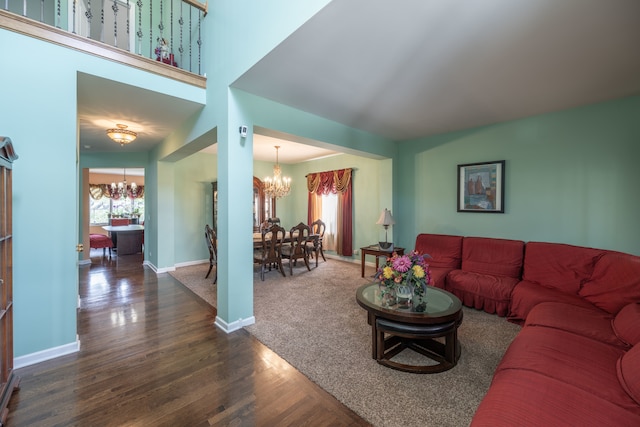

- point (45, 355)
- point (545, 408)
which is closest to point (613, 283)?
point (545, 408)

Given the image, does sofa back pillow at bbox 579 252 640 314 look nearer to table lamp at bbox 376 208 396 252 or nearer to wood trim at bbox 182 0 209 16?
table lamp at bbox 376 208 396 252

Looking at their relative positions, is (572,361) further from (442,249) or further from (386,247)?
(386,247)

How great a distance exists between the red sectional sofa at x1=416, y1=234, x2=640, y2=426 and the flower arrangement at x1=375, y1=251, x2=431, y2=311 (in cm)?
71

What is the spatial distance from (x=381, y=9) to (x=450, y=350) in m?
2.52

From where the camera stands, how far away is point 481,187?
13.1ft

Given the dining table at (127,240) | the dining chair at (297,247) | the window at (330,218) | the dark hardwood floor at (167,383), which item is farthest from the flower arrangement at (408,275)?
the dining table at (127,240)

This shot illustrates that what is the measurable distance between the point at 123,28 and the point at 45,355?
459 cm

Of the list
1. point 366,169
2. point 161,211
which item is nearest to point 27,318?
point 161,211

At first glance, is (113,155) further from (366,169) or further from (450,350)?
(450,350)

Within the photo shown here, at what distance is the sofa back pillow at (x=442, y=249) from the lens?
3.90 m

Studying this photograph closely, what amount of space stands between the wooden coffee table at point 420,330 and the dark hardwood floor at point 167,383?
629mm

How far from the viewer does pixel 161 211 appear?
17.0ft

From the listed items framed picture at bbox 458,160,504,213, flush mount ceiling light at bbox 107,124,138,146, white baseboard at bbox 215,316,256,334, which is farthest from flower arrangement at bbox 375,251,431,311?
flush mount ceiling light at bbox 107,124,138,146

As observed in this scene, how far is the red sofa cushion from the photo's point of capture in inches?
68.9
